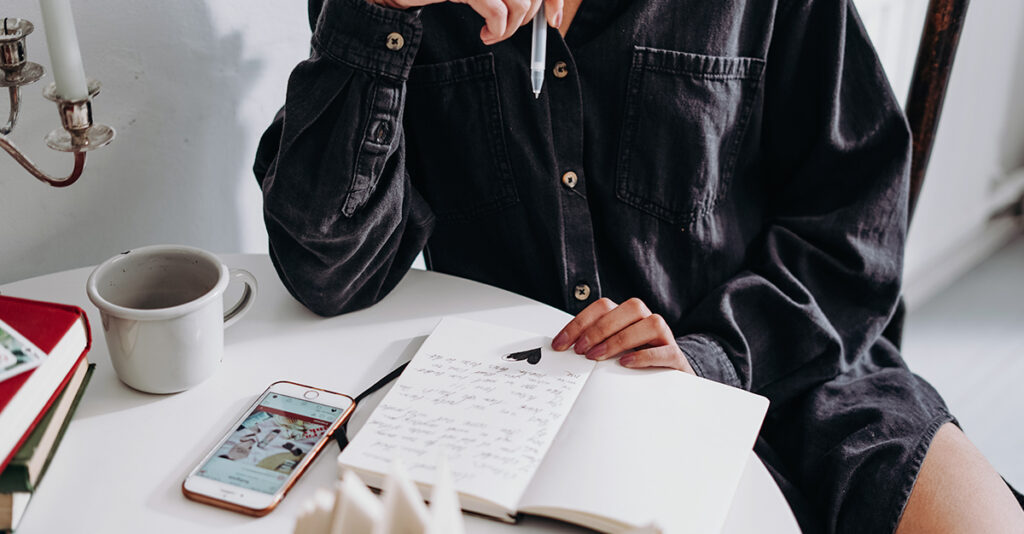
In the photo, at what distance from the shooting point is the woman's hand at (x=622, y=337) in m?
0.74

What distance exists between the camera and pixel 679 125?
919 mm

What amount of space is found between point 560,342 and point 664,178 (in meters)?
0.28

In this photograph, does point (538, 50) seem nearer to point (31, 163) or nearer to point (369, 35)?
point (369, 35)

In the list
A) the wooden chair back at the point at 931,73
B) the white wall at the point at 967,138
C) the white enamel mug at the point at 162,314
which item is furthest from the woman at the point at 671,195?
the white wall at the point at 967,138

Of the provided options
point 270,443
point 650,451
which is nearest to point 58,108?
point 270,443

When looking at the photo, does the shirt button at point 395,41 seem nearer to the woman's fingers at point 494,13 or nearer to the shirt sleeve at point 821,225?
the woman's fingers at point 494,13

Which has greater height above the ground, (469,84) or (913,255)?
(469,84)

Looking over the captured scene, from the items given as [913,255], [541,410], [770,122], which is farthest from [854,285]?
[913,255]

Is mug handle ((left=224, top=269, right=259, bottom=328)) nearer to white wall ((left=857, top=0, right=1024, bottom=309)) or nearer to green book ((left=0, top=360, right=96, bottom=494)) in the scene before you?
green book ((left=0, top=360, right=96, bottom=494))

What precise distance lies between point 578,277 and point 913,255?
126 centimetres

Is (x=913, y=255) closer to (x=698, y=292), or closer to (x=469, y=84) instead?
(x=698, y=292)

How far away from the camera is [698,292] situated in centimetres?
101

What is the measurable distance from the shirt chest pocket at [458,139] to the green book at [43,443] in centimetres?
42

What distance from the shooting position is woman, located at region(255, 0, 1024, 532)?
2.63 ft
